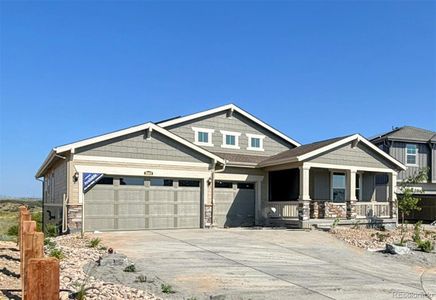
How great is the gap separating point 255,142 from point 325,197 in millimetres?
4481

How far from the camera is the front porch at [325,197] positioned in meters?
20.6

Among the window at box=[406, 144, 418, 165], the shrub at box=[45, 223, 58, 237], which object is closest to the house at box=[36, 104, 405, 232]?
the shrub at box=[45, 223, 58, 237]

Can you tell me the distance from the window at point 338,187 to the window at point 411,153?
27.9 ft

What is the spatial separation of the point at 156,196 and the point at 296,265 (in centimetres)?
870

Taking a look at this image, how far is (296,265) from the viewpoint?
11859 millimetres

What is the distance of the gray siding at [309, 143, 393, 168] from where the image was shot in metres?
21.3

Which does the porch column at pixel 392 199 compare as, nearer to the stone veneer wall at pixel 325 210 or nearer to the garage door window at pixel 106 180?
the stone veneer wall at pixel 325 210

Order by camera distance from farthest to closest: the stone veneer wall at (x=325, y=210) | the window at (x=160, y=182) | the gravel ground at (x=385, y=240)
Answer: the stone veneer wall at (x=325, y=210)
the window at (x=160, y=182)
the gravel ground at (x=385, y=240)

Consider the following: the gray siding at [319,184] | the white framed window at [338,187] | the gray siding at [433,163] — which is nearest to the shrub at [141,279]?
the gray siding at [319,184]

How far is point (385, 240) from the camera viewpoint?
58.0 feet

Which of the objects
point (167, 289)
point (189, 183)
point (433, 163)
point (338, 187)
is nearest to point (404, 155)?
point (433, 163)

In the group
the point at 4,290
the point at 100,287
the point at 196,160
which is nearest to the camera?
the point at 4,290

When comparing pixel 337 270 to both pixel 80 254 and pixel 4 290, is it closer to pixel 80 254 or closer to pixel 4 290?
pixel 80 254

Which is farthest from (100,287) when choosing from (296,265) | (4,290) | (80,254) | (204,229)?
(204,229)
